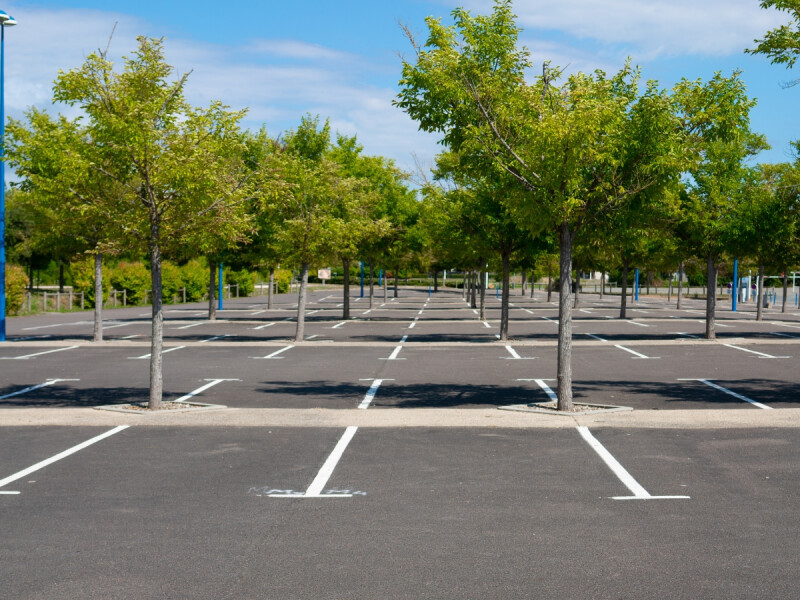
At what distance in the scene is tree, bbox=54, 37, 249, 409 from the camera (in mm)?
12195

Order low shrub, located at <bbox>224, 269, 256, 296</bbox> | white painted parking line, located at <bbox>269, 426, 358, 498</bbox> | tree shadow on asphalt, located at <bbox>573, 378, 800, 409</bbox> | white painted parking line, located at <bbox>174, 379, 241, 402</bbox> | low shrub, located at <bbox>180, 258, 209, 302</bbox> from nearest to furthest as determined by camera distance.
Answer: white painted parking line, located at <bbox>269, 426, 358, 498</bbox>
tree shadow on asphalt, located at <bbox>573, 378, 800, 409</bbox>
white painted parking line, located at <bbox>174, 379, 241, 402</bbox>
low shrub, located at <bbox>180, 258, 209, 302</bbox>
low shrub, located at <bbox>224, 269, 256, 296</bbox>

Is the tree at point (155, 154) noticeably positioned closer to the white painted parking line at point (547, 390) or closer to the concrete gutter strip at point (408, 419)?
the concrete gutter strip at point (408, 419)

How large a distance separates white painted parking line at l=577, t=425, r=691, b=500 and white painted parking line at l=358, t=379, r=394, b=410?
3.60 metres

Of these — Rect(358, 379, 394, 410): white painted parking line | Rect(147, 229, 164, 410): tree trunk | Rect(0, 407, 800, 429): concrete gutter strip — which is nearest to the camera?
Rect(0, 407, 800, 429): concrete gutter strip

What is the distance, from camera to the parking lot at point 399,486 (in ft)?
18.2

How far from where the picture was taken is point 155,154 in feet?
40.3

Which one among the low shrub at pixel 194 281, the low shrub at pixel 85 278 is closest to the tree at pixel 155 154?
the low shrub at pixel 85 278

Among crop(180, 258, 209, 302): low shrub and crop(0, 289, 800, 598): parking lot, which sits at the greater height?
crop(180, 258, 209, 302): low shrub

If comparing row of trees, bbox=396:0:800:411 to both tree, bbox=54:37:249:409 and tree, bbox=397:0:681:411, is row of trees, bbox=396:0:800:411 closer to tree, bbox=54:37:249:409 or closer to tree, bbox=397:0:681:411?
tree, bbox=397:0:681:411

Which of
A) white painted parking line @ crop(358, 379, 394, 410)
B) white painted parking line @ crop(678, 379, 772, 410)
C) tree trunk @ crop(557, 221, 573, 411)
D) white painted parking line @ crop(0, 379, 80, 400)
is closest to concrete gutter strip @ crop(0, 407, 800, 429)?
tree trunk @ crop(557, 221, 573, 411)

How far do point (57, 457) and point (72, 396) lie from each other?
5.34 metres

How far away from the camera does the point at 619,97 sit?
41.2ft

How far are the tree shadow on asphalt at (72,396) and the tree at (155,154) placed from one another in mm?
1535

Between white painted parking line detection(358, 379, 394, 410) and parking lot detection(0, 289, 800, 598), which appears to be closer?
parking lot detection(0, 289, 800, 598)
